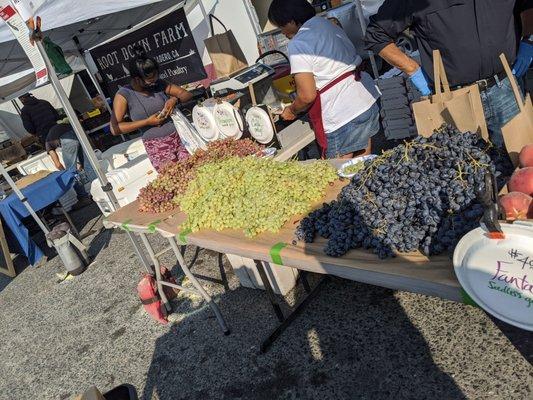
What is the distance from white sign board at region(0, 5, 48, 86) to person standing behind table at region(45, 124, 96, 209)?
4.07 meters

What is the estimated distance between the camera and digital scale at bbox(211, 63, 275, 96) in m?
3.57

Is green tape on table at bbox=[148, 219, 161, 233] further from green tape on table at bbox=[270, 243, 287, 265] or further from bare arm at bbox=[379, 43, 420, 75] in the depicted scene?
bare arm at bbox=[379, 43, 420, 75]

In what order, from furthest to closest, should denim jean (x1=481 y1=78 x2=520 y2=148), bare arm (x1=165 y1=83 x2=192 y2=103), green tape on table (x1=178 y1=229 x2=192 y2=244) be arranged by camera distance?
bare arm (x1=165 y1=83 x2=192 y2=103), green tape on table (x1=178 y1=229 x2=192 y2=244), denim jean (x1=481 y1=78 x2=520 y2=148)

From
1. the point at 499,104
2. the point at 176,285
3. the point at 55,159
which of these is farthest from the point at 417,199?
the point at 55,159

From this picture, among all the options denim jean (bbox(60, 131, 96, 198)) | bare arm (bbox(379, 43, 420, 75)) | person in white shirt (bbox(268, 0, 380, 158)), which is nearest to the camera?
bare arm (bbox(379, 43, 420, 75))

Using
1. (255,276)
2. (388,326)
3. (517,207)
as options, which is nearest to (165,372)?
(255,276)

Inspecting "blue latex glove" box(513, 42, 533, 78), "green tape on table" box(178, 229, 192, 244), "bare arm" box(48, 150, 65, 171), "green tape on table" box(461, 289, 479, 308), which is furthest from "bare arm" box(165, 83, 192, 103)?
"bare arm" box(48, 150, 65, 171)

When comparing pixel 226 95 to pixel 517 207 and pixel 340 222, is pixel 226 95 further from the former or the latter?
pixel 517 207

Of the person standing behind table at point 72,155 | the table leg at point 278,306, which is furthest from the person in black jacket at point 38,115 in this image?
the table leg at point 278,306

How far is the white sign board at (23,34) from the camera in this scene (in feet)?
11.6

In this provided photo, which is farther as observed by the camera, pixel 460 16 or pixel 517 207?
pixel 460 16

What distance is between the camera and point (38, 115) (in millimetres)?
8859

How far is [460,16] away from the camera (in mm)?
2361

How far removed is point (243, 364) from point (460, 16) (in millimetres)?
2642
